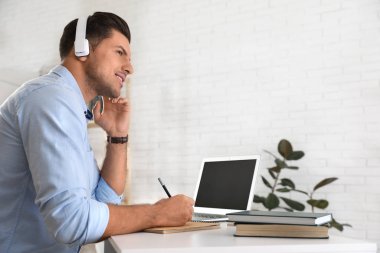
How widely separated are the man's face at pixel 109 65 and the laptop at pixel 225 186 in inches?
37.2

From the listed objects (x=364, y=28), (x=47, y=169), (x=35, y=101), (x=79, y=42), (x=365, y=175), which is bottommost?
(x=365, y=175)

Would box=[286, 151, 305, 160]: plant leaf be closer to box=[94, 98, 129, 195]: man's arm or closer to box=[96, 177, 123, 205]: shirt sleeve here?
box=[94, 98, 129, 195]: man's arm

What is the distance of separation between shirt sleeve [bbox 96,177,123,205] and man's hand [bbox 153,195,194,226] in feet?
1.36

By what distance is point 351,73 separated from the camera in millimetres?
3807

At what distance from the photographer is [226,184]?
260cm

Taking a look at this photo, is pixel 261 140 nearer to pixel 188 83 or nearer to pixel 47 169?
pixel 188 83

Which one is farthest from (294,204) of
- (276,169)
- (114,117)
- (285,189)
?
(114,117)

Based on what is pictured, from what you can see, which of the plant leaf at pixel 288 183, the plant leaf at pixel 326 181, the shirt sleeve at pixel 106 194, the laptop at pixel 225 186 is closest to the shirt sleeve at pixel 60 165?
the shirt sleeve at pixel 106 194

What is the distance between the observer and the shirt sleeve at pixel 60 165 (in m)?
1.22

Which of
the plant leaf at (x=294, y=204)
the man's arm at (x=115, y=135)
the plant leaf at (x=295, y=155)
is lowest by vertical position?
the plant leaf at (x=294, y=204)

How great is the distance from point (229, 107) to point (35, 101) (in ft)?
10.4

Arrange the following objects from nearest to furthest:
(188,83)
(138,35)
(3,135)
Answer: (3,135), (188,83), (138,35)

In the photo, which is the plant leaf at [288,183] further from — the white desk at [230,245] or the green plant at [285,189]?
the white desk at [230,245]

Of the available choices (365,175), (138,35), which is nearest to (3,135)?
(365,175)
